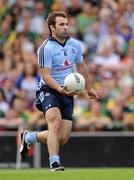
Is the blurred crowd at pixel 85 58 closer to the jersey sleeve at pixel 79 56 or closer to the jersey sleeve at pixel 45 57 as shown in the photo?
the jersey sleeve at pixel 79 56

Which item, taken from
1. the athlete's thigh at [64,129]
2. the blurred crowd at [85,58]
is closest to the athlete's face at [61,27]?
the athlete's thigh at [64,129]

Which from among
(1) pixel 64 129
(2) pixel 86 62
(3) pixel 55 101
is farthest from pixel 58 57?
(2) pixel 86 62

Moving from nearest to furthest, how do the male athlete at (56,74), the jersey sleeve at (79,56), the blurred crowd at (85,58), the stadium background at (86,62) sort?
the male athlete at (56,74) → the jersey sleeve at (79,56) → the stadium background at (86,62) → the blurred crowd at (85,58)

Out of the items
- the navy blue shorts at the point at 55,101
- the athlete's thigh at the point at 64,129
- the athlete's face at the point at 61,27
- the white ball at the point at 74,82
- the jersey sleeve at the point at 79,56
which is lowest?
the athlete's thigh at the point at 64,129

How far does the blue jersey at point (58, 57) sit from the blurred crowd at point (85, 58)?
487 centimetres

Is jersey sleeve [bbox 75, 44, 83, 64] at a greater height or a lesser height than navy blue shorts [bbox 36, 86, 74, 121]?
greater

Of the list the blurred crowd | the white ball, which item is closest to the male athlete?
the white ball

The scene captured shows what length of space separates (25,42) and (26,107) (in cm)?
248

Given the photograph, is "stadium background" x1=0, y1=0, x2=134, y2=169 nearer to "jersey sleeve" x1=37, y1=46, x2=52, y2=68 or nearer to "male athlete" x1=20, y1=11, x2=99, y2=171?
"male athlete" x1=20, y1=11, x2=99, y2=171

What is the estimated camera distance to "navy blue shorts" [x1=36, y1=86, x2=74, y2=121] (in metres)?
11.9

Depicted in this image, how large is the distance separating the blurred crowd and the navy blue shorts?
4755mm

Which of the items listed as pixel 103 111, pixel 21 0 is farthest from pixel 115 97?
pixel 21 0

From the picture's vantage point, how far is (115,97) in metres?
17.5

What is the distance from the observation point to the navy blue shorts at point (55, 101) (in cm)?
→ 1188
